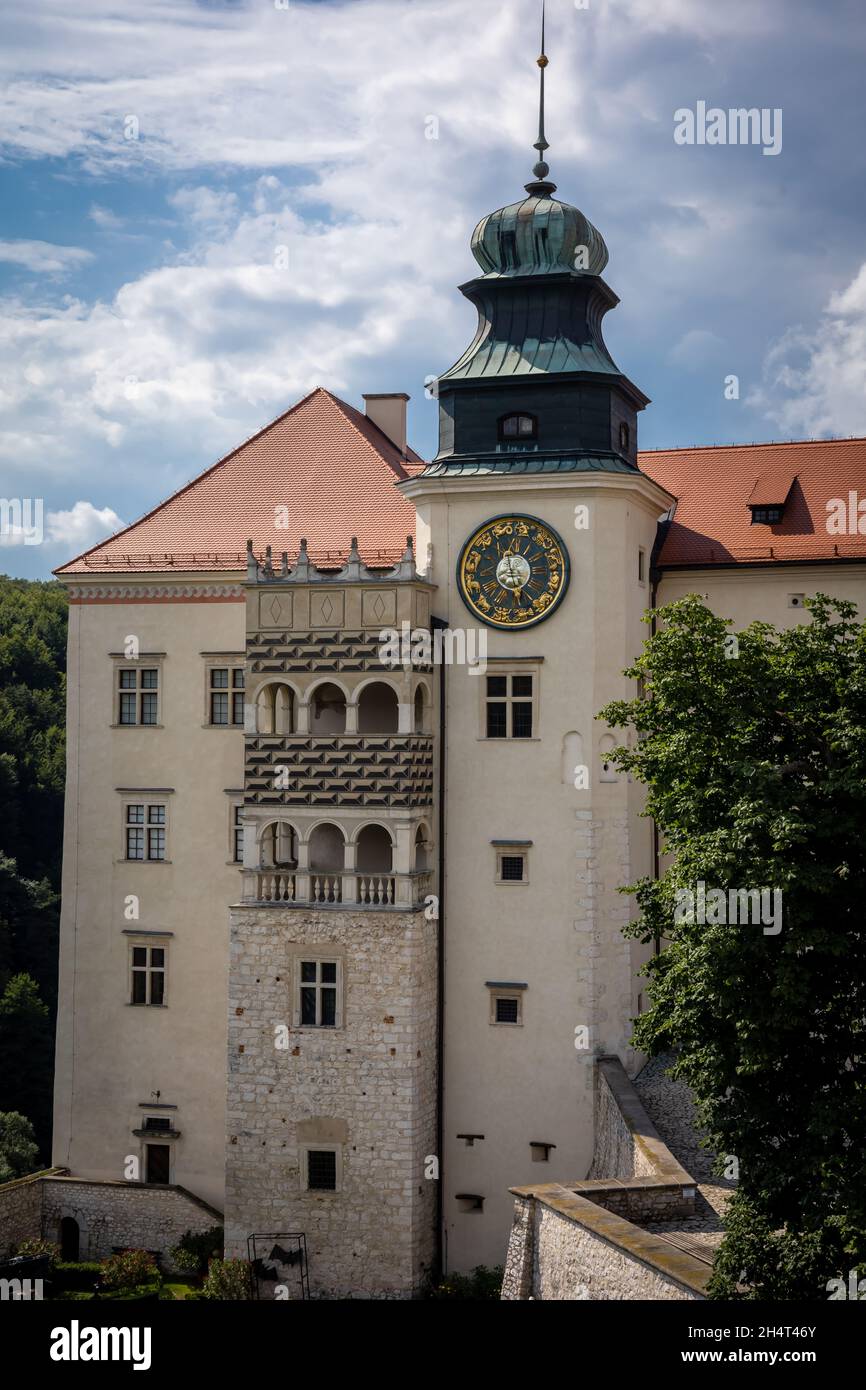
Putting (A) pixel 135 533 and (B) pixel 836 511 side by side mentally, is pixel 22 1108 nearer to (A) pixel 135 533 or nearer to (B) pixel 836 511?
(A) pixel 135 533

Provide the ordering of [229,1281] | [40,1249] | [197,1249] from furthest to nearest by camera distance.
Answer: [40,1249] → [197,1249] → [229,1281]

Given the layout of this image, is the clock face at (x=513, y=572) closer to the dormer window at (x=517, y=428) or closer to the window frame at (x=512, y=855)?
the dormer window at (x=517, y=428)

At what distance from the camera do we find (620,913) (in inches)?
1062

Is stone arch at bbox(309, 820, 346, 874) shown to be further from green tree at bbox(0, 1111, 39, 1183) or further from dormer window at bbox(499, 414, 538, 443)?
green tree at bbox(0, 1111, 39, 1183)

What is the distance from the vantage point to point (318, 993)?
26.0 m

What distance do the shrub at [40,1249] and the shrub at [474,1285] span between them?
728 cm

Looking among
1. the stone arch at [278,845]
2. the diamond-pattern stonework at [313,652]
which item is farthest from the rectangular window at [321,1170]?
the diamond-pattern stonework at [313,652]

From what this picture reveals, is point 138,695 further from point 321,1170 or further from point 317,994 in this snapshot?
point 321,1170

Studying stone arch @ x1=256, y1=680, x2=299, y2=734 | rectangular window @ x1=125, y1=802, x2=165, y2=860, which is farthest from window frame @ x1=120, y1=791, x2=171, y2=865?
stone arch @ x1=256, y1=680, x2=299, y2=734

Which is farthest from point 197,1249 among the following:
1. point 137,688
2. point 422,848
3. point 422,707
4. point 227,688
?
point 422,707

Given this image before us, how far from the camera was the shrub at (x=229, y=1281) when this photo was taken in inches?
989

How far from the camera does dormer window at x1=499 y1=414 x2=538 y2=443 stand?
27484 millimetres

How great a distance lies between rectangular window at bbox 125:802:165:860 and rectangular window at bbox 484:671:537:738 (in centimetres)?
680

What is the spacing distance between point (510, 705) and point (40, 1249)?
42.5 ft
